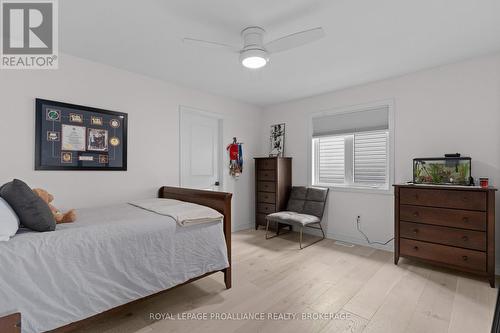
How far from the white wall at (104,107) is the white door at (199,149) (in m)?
0.12

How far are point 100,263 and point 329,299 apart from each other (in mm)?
1796

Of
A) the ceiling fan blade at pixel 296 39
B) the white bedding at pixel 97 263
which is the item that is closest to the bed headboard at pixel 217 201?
the white bedding at pixel 97 263

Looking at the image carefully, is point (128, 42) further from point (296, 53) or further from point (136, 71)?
point (296, 53)

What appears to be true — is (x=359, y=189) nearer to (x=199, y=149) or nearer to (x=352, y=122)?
(x=352, y=122)

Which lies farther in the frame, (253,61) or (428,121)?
(428,121)

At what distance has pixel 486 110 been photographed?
8.51ft

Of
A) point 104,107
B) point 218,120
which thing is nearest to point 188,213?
point 104,107

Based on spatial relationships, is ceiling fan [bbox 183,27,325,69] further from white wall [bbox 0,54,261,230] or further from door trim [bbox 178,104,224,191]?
door trim [bbox 178,104,224,191]

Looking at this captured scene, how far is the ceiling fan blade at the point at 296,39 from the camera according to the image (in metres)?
1.69

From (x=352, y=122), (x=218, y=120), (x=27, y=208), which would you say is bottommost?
(x=27, y=208)

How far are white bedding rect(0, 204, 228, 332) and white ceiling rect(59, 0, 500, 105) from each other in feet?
5.25

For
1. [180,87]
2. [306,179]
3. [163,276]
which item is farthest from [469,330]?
[180,87]

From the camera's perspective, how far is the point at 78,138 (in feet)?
8.46

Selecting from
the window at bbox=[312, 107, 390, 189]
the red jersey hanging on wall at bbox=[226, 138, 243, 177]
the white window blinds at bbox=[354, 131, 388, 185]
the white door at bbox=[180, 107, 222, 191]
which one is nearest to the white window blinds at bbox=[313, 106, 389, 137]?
the window at bbox=[312, 107, 390, 189]
